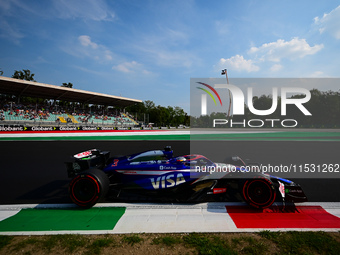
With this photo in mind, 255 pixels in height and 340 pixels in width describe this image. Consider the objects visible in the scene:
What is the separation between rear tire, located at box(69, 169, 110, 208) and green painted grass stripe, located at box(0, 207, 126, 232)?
161 mm

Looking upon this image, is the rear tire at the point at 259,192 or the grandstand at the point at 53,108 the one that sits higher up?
the grandstand at the point at 53,108

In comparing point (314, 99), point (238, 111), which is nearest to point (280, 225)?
point (238, 111)

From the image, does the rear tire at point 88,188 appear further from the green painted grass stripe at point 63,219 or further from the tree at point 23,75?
the tree at point 23,75

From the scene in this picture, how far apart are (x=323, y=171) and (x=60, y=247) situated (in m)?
7.00

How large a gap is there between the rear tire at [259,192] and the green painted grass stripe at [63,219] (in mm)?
2166

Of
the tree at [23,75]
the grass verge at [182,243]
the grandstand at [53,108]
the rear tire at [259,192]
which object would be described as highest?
the tree at [23,75]

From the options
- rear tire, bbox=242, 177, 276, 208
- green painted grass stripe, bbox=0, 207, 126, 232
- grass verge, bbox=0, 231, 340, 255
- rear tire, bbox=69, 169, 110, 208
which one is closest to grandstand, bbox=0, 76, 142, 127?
green painted grass stripe, bbox=0, 207, 126, 232

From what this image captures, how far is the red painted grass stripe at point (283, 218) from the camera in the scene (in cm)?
267

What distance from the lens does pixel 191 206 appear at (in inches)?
130

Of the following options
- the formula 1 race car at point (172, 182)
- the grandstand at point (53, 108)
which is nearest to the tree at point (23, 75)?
the grandstand at point (53, 108)

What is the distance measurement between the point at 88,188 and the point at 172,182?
152cm

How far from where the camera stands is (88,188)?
130 inches

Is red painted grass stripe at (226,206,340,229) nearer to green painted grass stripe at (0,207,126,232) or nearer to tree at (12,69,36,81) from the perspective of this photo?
green painted grass stripe at (0,207,126,232)

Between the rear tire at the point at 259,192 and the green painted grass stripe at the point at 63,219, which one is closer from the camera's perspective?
the green painted grass stripe at the point at 63,219
